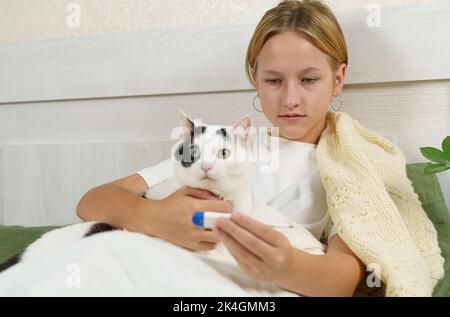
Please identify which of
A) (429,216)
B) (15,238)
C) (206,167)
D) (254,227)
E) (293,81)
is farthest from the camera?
(15,238)

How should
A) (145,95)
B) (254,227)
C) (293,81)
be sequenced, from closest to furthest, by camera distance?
1. (254,227)
2. (293,81)
3. (145,95)

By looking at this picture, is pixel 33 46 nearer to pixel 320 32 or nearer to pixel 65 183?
pixel 65 183

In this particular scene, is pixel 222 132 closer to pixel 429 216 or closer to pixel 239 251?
pixel 239 251

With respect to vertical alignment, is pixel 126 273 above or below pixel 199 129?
below

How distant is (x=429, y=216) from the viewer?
3.93 ft

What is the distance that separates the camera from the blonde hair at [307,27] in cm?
110

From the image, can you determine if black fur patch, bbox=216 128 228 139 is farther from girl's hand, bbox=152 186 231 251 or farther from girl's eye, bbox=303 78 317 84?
girl's eye, bbox=303 78 317 84

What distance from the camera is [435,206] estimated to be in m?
1.20

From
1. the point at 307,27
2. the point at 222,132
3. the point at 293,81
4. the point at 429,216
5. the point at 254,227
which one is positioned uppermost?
the point at 307,27

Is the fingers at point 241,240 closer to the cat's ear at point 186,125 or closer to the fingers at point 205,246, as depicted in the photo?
the fingers at point 205,246

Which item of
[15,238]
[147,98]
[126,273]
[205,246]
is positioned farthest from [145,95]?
[126,273]

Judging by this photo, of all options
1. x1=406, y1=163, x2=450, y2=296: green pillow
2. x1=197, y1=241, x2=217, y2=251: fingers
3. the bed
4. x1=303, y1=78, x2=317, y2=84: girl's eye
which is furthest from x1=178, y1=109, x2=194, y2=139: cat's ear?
x1=406, y1=163, x2=450, y2=296: green pillow

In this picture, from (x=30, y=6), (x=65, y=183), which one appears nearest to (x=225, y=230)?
(x=65, y=183)

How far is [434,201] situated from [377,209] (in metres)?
0.34
